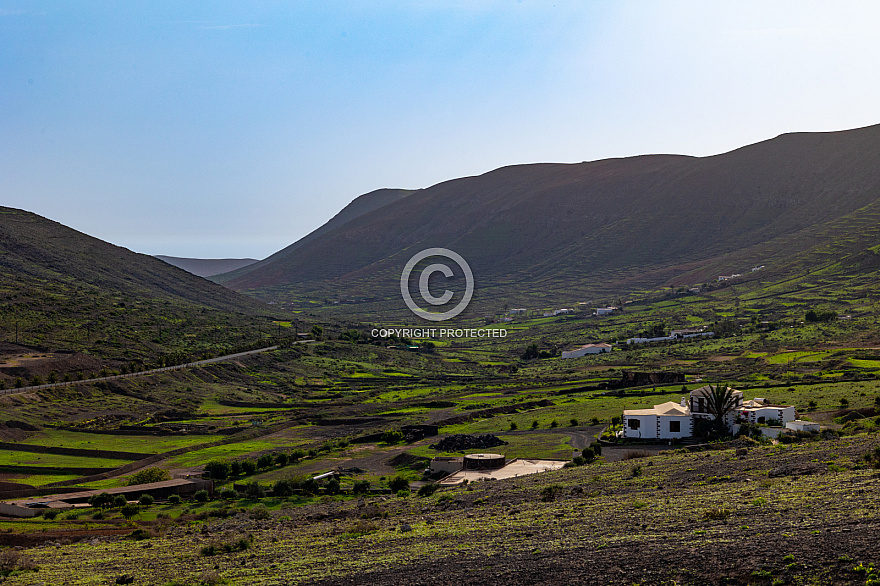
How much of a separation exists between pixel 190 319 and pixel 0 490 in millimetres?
70186

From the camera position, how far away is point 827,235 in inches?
6417

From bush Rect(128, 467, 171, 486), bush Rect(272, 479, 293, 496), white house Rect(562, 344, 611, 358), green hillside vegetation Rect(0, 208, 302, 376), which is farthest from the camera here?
white house Rect(562, 344, 611, 358)

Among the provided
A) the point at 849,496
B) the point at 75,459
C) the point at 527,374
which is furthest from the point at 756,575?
the point at 527,374

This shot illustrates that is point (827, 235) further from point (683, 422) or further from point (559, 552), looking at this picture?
point (559, 552)

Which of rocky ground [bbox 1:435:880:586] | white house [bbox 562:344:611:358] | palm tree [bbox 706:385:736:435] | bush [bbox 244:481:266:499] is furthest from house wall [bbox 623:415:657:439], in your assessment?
white house [bbox 562:344:611:358]

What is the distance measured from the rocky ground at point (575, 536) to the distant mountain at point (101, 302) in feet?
189

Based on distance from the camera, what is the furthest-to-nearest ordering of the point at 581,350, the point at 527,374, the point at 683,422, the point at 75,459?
the point at 581,350, the point at 527,374, the point at 75,459, the point at 683,422

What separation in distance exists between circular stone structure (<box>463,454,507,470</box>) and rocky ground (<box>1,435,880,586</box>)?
6831 mm

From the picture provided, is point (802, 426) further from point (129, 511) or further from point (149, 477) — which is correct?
point (149, 477)

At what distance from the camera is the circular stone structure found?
3434 cm

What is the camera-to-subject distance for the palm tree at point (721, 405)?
37312 mm

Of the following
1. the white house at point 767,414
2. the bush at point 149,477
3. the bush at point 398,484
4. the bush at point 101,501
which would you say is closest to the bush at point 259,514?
the bush at point 398,484

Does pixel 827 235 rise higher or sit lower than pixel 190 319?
higher

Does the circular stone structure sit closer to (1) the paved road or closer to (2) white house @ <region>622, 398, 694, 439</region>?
(2) white house @ <region>622, 398, 694, 439</region>
